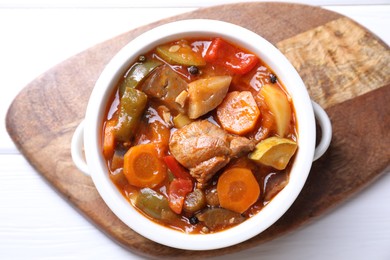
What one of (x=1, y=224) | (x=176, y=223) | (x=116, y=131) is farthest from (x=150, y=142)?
(x=1, y=224)

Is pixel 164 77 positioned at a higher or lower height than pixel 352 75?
higher

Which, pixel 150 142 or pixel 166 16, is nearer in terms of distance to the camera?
pixel 150 142

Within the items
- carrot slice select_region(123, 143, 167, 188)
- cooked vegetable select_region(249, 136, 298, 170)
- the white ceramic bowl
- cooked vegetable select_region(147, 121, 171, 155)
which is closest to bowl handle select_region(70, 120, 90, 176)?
the white ceramic bowl

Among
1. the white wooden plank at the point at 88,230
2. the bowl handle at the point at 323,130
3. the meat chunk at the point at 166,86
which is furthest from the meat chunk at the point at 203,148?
the white wooden plank at the point at 88,230

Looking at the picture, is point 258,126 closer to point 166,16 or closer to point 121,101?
point 121,101

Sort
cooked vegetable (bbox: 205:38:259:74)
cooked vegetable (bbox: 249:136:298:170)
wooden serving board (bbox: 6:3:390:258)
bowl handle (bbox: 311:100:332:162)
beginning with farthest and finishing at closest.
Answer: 1. wooden serving board (bbox: 6:3:390:258)
2. bowl handle (bbox: 311:100:332:162)
3. cooked vegetable (bbox: 205:38:259:74)
4. cooked vegetable (bbox: 249:136:298:170)

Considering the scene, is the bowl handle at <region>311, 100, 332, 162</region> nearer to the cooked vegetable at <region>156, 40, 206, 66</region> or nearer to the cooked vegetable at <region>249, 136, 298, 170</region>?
the cooked vegetable at <region>249, 136, 298, 170</region>

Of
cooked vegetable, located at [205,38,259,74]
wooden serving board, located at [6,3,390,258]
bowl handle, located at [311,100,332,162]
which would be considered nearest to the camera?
cooked vegetable, located at [205,38,259,74]
